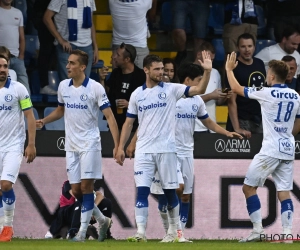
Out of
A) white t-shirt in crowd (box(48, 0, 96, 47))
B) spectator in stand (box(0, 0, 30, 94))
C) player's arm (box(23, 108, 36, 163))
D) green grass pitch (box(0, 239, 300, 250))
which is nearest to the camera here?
green grass pitch (box(0, 239, 300, 250))

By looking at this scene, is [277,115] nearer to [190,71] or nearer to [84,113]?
[190,71]

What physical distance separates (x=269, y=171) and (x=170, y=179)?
1.18 metres

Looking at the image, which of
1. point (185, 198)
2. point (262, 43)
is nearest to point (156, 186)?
point (185, 198)

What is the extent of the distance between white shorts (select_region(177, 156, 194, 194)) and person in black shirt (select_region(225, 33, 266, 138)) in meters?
1.59

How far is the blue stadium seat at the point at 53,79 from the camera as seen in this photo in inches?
595

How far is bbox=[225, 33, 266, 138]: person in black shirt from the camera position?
13727 millimetres

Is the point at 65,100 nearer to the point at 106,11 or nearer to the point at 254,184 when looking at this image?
the point at 254,184

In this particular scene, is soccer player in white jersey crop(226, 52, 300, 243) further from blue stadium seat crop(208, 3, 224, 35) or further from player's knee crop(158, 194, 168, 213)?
blue stadium seat crop(208, 3, 224, 35)

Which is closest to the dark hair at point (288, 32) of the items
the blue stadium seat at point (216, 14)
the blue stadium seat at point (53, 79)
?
the blue stadium seat at point (216, 14)

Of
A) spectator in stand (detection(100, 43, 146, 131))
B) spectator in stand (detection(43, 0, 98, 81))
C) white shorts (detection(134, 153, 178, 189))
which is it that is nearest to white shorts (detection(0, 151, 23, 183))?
white shorts (detection(134, 153, 178, 189))

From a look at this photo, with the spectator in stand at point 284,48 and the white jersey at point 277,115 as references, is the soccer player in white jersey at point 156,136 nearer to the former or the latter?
the white jersey at point 277,115

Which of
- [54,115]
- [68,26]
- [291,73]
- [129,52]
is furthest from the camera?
[68,26]

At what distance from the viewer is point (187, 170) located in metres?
12.1

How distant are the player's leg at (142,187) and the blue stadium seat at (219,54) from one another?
17.7 feet
